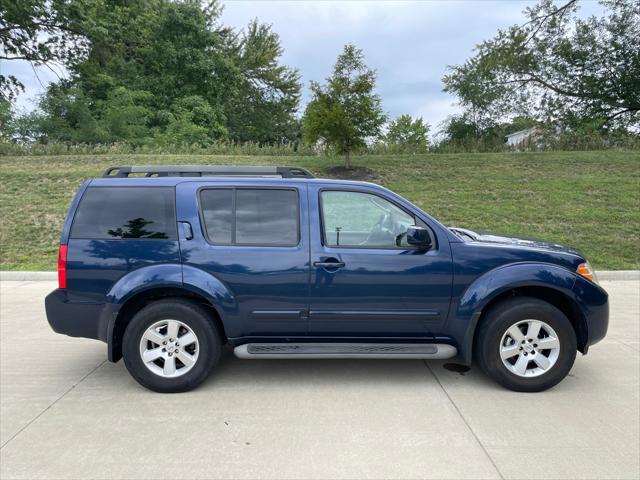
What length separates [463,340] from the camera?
3.99 m

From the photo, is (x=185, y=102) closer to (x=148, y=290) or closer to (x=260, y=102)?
Result: (x=260, y=102)

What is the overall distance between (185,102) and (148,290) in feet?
106

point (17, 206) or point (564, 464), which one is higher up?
point (17, 206)

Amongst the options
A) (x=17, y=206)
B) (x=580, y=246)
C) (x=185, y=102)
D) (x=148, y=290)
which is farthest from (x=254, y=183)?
(x=185, y=102)

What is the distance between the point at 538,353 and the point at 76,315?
3908 mm

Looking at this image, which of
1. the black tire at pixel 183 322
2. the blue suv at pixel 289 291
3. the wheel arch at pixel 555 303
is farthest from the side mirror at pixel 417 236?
the black tire at pixel 183 322

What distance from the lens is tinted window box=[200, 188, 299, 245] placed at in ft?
13.2

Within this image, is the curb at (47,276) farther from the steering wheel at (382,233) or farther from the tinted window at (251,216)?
the steering wheel at (382,233)

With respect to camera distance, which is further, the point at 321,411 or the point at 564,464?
the point at 321,411

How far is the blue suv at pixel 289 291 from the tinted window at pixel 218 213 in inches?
0.5

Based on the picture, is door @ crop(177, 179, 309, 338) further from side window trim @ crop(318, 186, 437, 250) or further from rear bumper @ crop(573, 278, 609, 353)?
rear bumper @ crop(573, 278, 609, 353)

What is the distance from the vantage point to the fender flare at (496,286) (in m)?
3.92

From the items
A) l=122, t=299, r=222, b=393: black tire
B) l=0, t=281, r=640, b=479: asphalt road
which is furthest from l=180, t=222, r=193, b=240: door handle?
l=0, t=281, r=640, b=479: asphalt road

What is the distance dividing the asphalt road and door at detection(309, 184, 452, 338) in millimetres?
547
